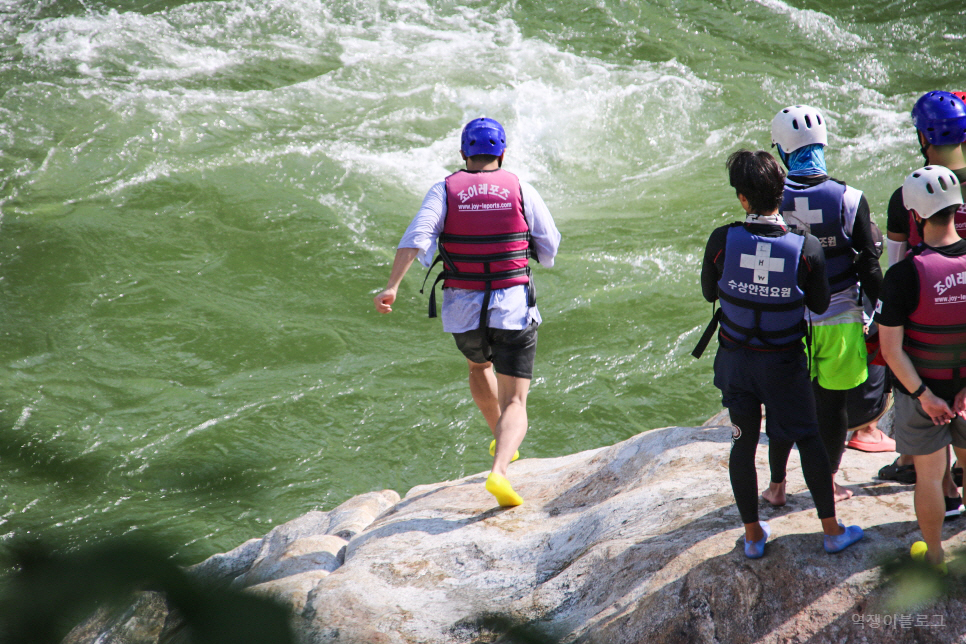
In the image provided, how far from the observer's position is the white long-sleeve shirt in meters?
3.97

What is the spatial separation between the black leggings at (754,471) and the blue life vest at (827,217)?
741 millimetres

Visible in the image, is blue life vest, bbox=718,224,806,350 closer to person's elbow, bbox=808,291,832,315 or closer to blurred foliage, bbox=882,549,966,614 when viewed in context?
person's elbow, bbox=808,291,832,315

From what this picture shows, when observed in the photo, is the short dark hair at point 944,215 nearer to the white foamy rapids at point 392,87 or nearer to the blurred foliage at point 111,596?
the blurred foliage at point 111,596

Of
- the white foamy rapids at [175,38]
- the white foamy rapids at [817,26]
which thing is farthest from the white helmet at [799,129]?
the white foamy rapids at [817,26]

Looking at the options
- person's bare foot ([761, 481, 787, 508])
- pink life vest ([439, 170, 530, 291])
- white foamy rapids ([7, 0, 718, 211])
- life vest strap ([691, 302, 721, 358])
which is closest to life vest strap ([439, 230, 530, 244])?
pink life vest ([439, 170, 530, 291])

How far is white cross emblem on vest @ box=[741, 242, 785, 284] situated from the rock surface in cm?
96

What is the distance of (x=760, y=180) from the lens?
2.71 meters

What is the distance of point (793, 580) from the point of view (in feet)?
8.80

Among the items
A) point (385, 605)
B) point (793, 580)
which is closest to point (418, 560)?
point (385, 605)

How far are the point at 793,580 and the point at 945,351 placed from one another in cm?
92

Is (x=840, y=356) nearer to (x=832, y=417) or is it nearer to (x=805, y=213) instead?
(x=832, y=417)

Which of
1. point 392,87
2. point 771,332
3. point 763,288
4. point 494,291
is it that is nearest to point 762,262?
point 763,288

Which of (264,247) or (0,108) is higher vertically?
(0,108)

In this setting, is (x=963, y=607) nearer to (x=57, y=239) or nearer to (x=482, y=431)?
(x=482, y=431)
